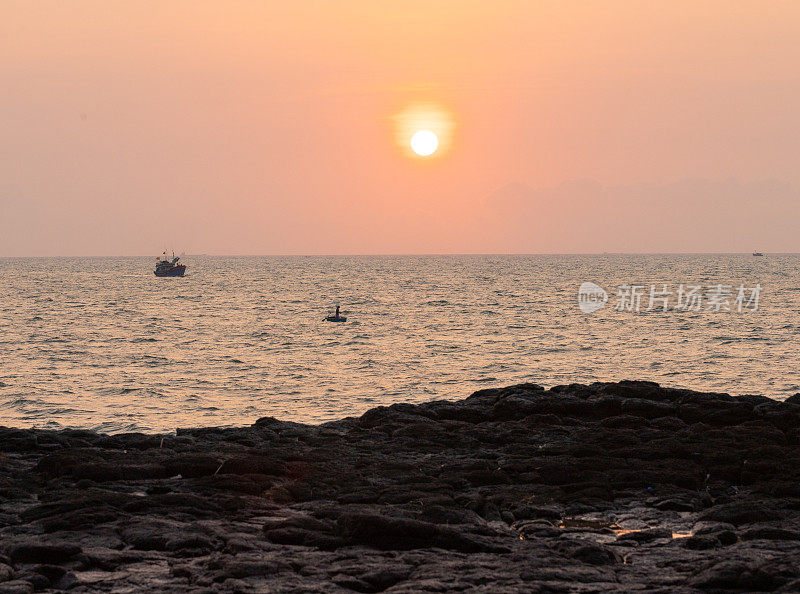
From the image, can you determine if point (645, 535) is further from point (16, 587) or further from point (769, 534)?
point (16, 587)

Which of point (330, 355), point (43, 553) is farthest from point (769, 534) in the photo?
point (330, 355)

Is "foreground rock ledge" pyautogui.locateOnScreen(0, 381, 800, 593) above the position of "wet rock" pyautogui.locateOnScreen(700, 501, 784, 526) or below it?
below

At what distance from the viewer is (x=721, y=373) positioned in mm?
50688

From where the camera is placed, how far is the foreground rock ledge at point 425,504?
1219cm

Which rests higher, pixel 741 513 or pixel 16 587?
pixel 741 513

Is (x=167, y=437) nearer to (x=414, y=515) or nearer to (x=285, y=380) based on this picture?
(x=414, y=515)

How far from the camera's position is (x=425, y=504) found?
1611 cm

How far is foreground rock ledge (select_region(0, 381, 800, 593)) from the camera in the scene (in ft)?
40.0

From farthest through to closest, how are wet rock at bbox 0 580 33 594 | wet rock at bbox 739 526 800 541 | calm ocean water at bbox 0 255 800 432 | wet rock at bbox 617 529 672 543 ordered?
calm ocean water at bbox 0 255 800 432
wet rock at bbox 617 529 672 543
wet rock at bbox 739 526 800 541
wet rock at bbox 0 580 33 594

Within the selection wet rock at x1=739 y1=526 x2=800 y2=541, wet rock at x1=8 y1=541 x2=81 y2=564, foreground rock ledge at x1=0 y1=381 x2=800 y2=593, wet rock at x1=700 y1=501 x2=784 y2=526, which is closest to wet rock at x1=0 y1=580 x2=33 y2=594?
foreground rock ledge at x1=0 y1=381 x2=800 y2=593

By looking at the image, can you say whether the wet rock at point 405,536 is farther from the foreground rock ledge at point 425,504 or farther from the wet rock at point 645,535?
the wet rock at point 645,535

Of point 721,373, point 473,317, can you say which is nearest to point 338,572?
point 721,373

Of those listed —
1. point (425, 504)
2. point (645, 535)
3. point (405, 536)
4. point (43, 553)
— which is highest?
point (645, 535)

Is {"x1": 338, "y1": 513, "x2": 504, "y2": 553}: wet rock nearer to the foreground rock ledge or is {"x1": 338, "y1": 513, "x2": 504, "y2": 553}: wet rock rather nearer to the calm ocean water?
the foreground rock ledge
